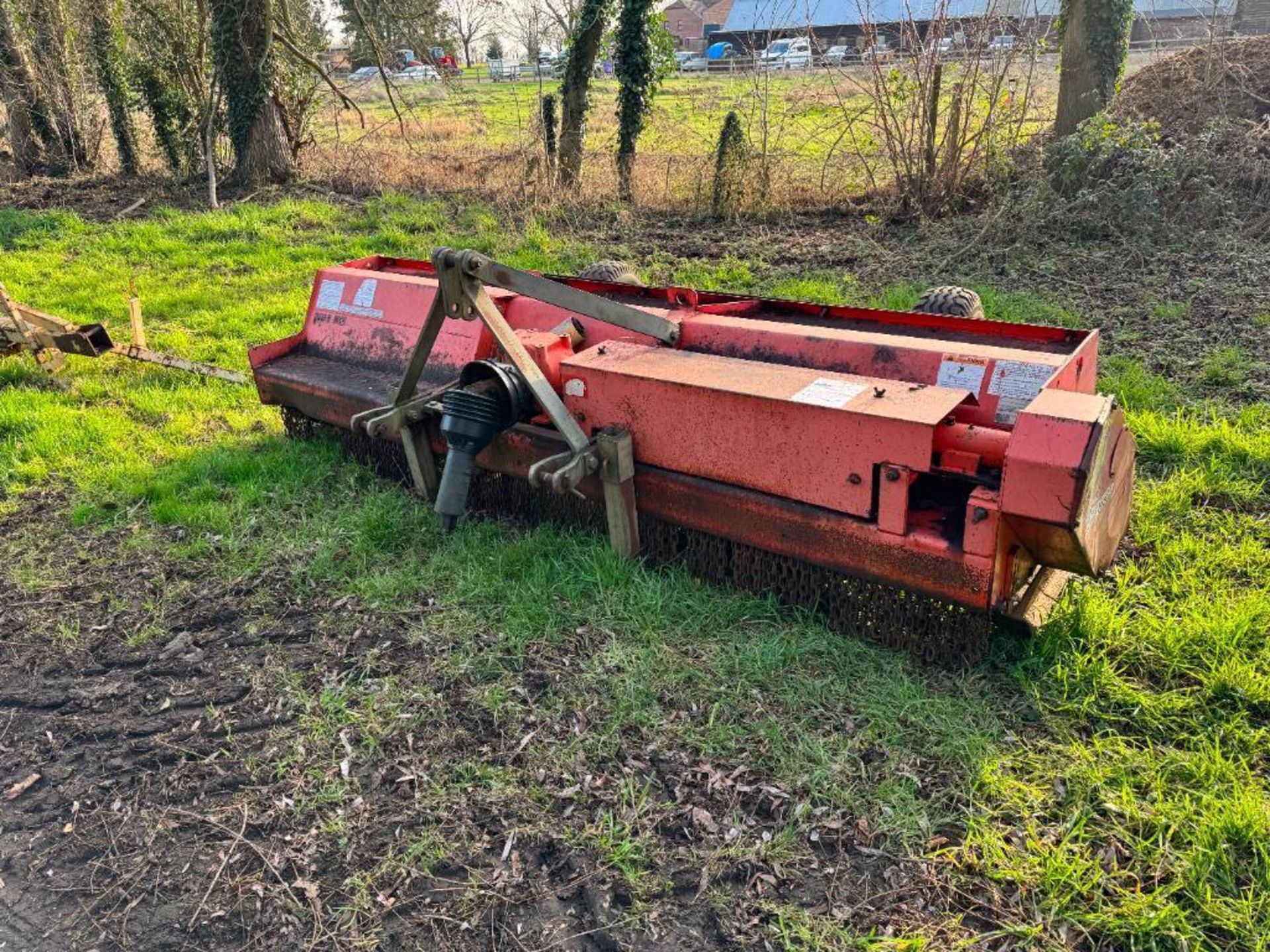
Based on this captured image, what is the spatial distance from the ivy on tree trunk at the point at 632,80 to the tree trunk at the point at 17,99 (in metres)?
8.14

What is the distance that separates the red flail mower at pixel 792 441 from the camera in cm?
259

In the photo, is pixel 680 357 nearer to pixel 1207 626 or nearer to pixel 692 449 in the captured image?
pixel 692 449

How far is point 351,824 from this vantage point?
244 cm

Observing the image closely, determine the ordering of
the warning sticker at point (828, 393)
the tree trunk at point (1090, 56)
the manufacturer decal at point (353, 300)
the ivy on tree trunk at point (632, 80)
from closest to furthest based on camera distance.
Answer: the warning sticker at point (828, 393) < the manufacturer decal at point (353, 300) < the tree trunk at point (1090, 56) < the ivy on tree trunk at point (632, 80)

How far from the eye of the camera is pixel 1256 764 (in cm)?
245

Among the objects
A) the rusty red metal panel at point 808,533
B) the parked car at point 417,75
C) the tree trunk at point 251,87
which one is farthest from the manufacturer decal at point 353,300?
the parked car at point 417,75

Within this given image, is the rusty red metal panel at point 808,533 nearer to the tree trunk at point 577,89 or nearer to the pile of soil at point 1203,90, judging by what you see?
the pile of soil at point 1203,90

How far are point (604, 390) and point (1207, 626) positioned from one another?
82.0 inches

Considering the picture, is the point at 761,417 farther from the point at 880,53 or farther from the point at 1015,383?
the point at 880,53

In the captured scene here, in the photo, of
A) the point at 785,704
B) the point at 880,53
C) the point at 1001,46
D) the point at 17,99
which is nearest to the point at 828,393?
the point at 785,704

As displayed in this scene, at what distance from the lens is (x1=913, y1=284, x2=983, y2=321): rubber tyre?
157 inches

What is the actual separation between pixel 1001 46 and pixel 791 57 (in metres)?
3.26

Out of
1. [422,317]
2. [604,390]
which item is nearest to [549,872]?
[604,390]

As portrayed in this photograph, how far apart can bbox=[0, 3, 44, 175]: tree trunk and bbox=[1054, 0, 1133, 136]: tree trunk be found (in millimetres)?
12557
